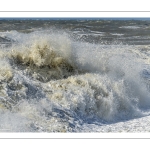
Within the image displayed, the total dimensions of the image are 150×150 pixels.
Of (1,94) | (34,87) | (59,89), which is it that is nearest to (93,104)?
(59,89)

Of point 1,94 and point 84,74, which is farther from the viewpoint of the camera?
point 84,74

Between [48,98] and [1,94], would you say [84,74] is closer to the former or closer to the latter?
[48,98]

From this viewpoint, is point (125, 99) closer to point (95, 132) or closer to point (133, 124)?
point (133, 124)

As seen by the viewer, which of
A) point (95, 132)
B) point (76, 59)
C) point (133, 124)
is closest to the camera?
point (95, 132)

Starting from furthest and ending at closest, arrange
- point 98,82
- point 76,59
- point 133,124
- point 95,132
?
point 76,59 < point 98,82 < point 133,124 < point 95,132
